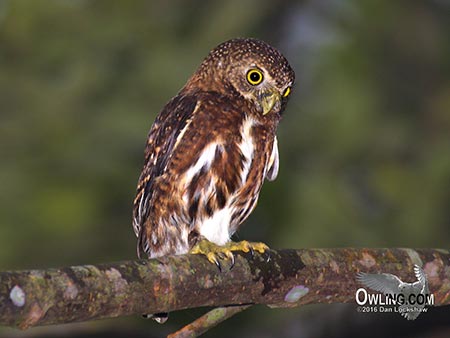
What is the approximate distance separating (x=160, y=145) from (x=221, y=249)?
2.64ft

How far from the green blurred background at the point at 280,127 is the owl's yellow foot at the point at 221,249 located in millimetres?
1913

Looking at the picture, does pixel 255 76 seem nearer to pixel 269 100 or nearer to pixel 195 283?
pixel 269 100

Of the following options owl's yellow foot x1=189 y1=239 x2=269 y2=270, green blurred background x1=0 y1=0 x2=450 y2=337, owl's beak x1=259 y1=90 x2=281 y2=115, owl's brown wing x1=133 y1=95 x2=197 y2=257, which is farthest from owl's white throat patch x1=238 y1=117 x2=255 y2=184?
green blurred background x1=0 y1=0 x2=450 y2=337

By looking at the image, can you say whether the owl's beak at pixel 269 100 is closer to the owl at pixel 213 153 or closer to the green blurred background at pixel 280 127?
the owl at pixel 213 153

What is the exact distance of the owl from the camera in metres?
4.68

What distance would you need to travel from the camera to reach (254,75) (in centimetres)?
504

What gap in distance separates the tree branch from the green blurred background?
1945mm

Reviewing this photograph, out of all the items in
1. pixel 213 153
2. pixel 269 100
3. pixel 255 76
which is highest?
pixel 255 76

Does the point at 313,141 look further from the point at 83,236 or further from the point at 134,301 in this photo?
the point at 134,301

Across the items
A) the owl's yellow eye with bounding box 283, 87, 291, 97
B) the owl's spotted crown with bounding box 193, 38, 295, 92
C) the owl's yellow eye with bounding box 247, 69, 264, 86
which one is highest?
the owl's spotted crown with bounding box 193, 38, 295, 92

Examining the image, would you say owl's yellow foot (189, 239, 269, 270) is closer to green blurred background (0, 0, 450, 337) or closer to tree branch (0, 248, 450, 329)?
tree branch (0, 248, 450, 329)

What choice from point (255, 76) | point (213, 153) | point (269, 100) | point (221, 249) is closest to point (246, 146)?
point (213, 153)

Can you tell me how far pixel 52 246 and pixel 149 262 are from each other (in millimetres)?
3338

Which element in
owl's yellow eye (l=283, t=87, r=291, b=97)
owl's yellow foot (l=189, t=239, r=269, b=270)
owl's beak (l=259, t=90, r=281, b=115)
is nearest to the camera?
owl's yellow foot (l=189, t=239, r=269, b=270)
